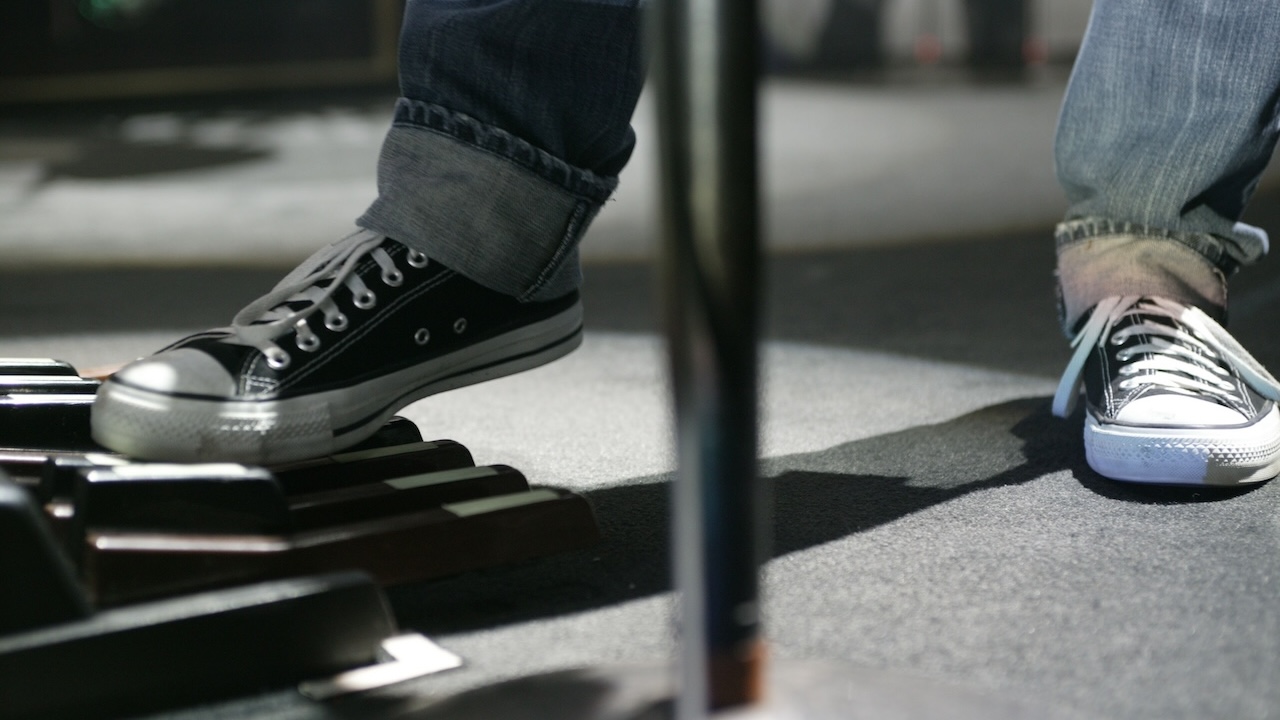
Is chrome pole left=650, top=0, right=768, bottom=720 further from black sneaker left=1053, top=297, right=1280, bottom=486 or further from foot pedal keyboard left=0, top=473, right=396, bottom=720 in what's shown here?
black sneaker left=1053, top=297, right=1280, bottom=486

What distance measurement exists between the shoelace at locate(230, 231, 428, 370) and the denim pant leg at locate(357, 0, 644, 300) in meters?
0.02

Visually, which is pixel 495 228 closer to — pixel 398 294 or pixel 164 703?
pixel 398 294

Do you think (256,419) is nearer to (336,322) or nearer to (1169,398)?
(336,322)

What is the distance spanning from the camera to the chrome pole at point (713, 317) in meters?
0.45

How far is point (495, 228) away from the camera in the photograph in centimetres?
89

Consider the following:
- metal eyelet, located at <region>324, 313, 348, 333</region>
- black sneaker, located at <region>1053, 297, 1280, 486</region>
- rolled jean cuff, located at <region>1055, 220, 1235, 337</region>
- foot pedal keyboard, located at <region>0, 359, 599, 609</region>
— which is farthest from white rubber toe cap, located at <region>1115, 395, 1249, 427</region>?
metal eyelet, located at <region>324, 313, 348, 333</region>

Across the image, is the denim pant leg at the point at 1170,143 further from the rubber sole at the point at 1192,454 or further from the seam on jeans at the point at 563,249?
the seam on jeans at the point at 563,249

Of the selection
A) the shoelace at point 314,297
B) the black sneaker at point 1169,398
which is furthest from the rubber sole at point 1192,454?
the shoelace at point 314,297

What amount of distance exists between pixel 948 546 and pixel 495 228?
38cm

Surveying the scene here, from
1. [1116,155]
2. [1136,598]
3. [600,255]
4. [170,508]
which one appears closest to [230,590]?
[170,508]

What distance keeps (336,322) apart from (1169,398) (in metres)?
0.58

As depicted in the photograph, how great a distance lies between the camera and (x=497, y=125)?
2.94ft

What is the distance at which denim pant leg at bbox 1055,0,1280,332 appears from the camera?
38.5 inches

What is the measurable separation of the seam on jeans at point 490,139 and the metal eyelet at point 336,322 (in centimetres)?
16
